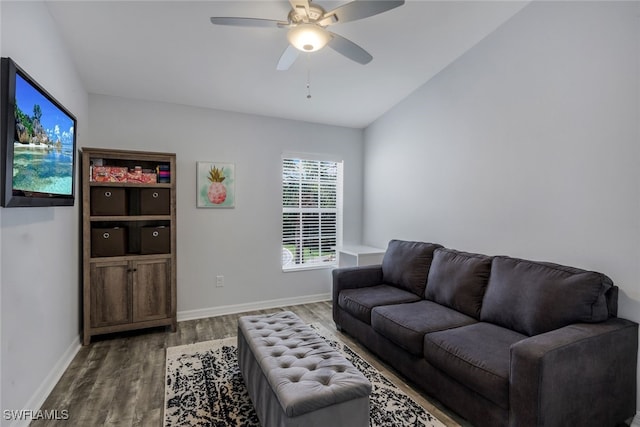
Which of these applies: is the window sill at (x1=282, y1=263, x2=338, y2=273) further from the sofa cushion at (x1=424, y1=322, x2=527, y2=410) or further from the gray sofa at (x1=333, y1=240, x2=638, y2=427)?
the sofa cushion at (x1=424, y1=322, x2=527, y2=410)

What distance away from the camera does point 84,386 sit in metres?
2.33

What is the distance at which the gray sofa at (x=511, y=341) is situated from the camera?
5.34 ft

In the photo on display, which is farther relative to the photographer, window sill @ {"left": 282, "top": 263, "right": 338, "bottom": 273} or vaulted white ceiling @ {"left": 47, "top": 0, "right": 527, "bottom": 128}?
window sill @ {"left": 282, "top": 263, "right": 338, "bottom": 273}

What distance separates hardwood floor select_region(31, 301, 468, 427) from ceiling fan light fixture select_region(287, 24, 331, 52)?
2494 millimetres

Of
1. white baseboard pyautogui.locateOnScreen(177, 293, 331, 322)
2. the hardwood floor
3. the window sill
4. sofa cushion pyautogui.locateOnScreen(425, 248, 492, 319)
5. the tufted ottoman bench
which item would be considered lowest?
the hardwood floor

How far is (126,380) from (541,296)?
3.00 metres

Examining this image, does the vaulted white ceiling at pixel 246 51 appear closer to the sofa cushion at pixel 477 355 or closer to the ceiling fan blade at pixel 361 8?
the ceiling fan blade at pixel 361 8

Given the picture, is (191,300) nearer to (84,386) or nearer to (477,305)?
(84,386)

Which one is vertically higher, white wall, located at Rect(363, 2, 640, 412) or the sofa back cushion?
white wall, located at Rect(363, 2, 640, 412)

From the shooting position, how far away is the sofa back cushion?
316cm

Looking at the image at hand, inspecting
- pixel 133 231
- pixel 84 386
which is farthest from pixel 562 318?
pixel 133 231

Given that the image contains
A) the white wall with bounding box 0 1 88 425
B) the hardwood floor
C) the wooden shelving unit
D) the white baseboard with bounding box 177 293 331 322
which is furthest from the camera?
the white baseboard with bounding box 177 293 331 322

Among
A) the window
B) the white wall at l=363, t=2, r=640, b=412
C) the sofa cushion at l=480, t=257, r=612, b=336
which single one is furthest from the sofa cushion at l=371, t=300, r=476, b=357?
the window

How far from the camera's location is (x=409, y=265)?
3264mm
